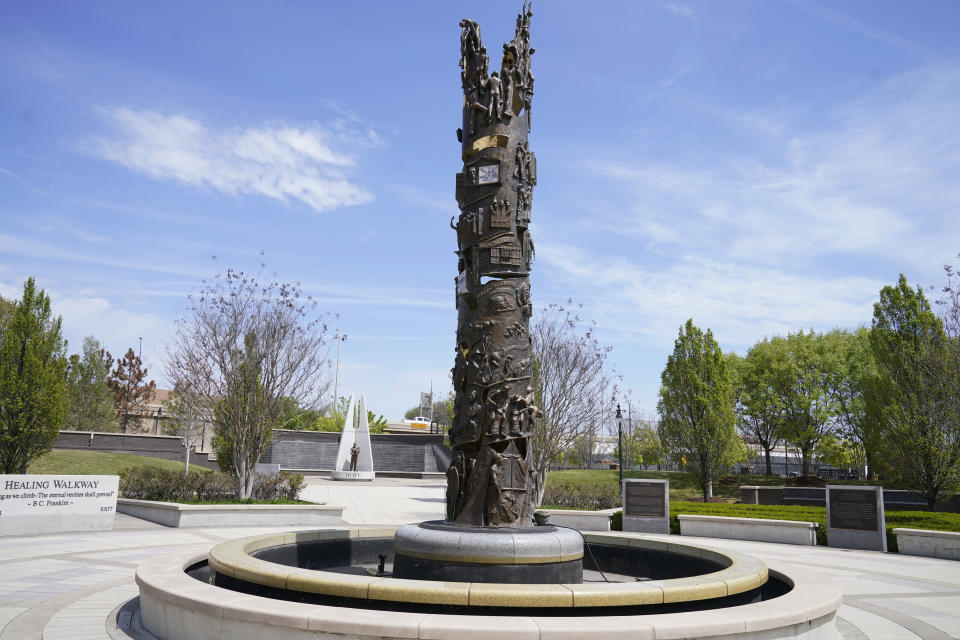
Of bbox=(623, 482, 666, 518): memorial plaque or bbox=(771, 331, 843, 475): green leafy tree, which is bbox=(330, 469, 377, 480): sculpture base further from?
bbox=(771, 331, 843, 475): green leafy tree

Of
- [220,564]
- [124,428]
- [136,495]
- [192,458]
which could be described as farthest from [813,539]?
[124,428]

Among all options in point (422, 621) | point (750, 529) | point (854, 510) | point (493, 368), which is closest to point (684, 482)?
point (750, 529)

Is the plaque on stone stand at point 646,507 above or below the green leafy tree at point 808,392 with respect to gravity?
below

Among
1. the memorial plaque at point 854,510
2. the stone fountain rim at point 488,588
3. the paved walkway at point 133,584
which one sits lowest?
the paved walkway at point 133,584

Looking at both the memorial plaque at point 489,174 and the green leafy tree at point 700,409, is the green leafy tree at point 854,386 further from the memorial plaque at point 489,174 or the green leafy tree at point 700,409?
the memorial plaque at point 489,174

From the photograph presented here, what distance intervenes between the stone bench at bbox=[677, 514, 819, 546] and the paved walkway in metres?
0.64

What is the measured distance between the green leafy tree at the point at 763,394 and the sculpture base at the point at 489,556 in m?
44.5

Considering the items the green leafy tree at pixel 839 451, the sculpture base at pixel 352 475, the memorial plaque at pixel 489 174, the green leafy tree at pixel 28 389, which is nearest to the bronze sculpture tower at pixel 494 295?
the memorial plaque at pixel 489 174

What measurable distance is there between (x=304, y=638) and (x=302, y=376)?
18.2 metres

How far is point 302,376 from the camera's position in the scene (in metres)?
Result: 23.2

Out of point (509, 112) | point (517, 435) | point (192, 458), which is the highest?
point (509, 112)

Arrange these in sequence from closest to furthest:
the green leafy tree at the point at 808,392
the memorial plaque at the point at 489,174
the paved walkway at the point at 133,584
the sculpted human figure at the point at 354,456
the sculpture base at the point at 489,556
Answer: the paved walkway at the point at 133,584 → the sculpture base at the point at 489,556 → the memorial plaque at the point at 489,174 → the sculpted human figure at the point at 354,456 → the green leafy tree at the point at 808,392

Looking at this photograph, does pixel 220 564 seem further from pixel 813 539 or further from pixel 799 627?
pixel 813 539

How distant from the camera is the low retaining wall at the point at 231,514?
18.1 meters
